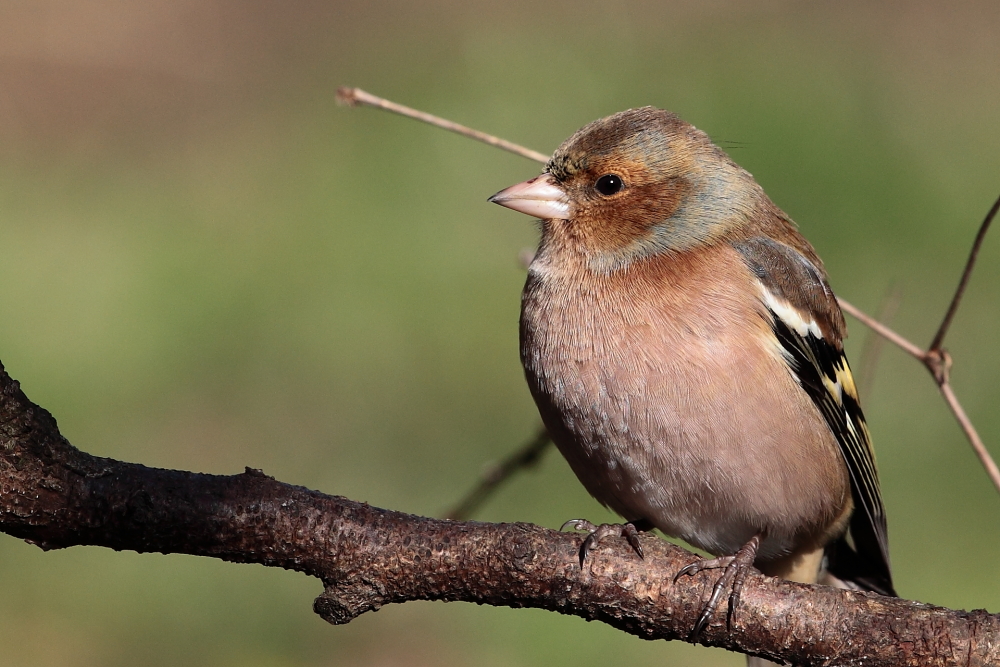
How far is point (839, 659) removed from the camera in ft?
10.9

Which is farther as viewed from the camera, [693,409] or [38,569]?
[38,569]

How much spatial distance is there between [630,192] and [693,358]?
0.91 meters

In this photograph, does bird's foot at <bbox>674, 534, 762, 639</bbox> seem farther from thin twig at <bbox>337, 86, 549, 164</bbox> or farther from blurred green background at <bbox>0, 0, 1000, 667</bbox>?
blurred green background at <bbox>0, 0, 1000, 667</bbox>

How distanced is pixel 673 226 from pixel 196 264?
5407mm

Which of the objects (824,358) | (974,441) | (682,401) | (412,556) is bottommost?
(412,556)

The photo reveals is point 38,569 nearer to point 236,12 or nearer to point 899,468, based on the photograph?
point 899,468

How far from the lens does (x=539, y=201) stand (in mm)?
4711

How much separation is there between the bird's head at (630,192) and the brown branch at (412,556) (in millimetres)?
1517

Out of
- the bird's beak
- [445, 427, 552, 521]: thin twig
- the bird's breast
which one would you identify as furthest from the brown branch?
the bird's beak

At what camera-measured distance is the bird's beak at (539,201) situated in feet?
15.4

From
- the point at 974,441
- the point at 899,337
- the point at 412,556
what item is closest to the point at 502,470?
the point at 412,556

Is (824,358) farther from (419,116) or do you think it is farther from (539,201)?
(419,116)

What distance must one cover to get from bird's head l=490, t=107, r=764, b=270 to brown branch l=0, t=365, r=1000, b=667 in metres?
1.52

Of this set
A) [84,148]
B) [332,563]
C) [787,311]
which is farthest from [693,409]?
[84,148]
